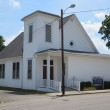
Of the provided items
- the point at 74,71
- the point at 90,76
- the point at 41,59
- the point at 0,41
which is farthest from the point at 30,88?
the point at 0,41

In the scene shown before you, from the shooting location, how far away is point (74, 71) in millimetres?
24156

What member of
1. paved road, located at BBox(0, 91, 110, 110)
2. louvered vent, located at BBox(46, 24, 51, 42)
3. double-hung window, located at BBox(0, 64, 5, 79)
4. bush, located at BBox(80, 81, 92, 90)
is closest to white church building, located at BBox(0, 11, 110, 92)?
louvered vent, located at BBox(46, 24, 51, 42)

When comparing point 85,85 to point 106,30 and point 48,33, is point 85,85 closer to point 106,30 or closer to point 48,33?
point 48,33

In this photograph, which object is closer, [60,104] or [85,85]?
[60,104]

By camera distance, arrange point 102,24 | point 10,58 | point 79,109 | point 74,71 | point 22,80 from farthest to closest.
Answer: point 102,24
point 10,58
point 22,80
point 74,71
point 79,109

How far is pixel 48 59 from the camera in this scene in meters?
22.4

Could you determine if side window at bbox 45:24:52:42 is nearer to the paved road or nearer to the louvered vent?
the louvered vent

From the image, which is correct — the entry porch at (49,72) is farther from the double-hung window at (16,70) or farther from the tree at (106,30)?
the tree at (106,30)

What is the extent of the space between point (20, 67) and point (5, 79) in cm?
491

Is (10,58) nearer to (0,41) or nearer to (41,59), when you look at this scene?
(41,59)

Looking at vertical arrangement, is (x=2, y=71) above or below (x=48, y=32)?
below

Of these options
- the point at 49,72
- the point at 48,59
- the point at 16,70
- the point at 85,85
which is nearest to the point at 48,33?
the point at 48,59

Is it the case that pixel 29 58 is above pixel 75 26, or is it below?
below

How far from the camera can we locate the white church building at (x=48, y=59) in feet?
78.2
